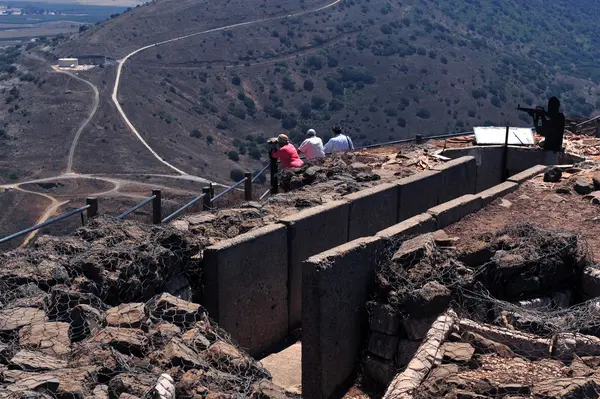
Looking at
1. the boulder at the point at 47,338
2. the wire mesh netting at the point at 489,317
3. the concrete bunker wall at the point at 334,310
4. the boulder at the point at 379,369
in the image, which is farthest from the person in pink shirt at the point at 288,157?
the boulder at the point at 47,338

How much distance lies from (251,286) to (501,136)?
8.56 metres

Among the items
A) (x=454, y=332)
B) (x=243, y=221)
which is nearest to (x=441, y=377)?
(x=454, y=332)

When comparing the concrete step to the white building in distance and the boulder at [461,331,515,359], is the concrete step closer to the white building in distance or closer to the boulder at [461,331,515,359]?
the boulder at [461,331,515,359]

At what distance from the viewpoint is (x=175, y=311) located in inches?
313

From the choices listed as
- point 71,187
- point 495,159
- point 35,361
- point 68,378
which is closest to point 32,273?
point 35,361

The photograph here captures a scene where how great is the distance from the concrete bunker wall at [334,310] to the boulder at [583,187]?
14.6 feet

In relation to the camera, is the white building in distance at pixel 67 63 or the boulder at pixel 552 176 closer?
the boulder at pixel 552 176

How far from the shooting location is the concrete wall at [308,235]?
10.5 m

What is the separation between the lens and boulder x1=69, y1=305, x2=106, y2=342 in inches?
289

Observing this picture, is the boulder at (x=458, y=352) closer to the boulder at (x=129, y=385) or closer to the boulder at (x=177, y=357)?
the boulder at (x=177, y=357)

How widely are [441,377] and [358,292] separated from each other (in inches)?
89.6

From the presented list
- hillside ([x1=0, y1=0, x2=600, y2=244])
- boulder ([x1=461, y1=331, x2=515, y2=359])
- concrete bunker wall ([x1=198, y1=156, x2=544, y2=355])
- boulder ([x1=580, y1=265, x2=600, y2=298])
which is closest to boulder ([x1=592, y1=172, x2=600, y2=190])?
concrete bunker wall ([x1=198, y1=156, x2=544, y2=355])

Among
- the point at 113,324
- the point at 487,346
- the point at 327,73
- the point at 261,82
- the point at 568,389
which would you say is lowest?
the point at 261,82

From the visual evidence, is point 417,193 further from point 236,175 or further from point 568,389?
point 236,175
